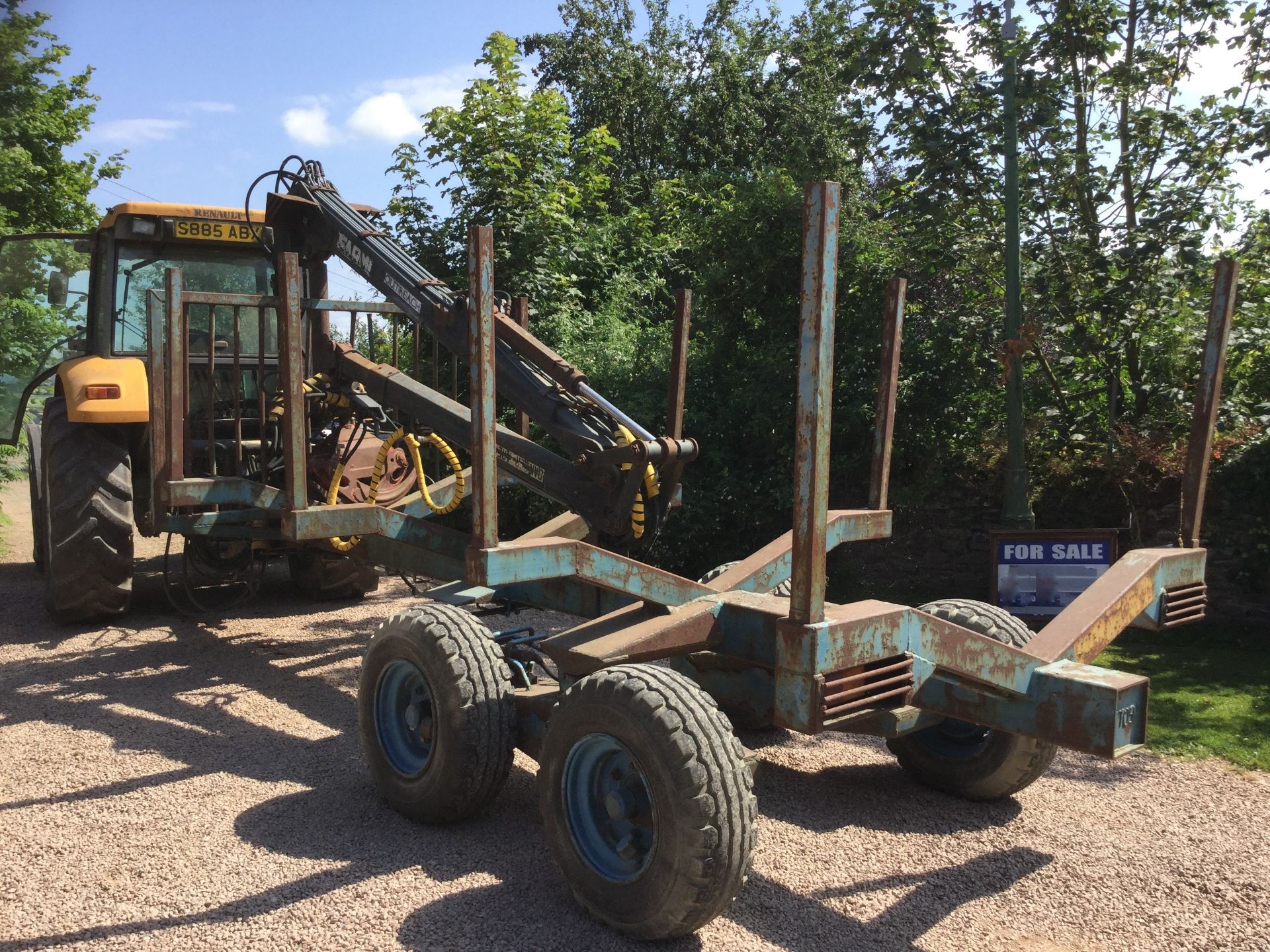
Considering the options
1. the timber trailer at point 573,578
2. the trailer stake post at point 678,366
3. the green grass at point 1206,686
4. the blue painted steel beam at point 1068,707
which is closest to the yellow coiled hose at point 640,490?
the timber trailer at point 573,578

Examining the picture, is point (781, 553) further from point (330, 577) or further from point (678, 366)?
point (330, 577)

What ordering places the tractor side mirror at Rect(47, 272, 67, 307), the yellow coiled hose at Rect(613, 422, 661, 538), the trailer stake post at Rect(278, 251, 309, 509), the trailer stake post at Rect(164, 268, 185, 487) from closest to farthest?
the trailer stake post at Rect(278, 251, 309, 509) → the yellow coiled hose at Rect(613, 422, 661, 538) → the trailer stake post at Rect(164, 268, 185, 487) → the tractor side mirror at Rect(47, 272, 67, 307)

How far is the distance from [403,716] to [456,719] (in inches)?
18.7

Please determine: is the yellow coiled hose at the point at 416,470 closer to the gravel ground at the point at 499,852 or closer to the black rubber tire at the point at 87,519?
the gravel ground at the point at 499,852

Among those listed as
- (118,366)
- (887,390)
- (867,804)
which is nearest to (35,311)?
(118,366)

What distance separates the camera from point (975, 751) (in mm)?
4043

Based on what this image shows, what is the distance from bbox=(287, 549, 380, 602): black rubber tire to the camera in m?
7.78

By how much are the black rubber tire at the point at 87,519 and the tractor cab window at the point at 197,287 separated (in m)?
0.78

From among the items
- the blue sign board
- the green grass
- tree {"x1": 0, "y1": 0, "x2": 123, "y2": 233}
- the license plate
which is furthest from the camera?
tree {"x1": 0, "y1": 0, "x2": 123, "y2": 233}

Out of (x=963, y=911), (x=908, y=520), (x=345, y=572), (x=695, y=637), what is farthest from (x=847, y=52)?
(x=963, y=911)

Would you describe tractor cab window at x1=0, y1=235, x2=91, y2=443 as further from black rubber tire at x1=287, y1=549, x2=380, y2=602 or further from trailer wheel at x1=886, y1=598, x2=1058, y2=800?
trailer wheel at x1=886, y1=598, x2=1058, y2=800

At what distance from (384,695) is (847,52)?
6531mm

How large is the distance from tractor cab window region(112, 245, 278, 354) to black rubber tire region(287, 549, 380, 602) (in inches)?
60.8

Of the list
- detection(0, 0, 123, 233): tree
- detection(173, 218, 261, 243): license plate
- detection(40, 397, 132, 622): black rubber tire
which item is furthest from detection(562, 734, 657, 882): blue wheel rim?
detection(0, 0, 123, 233): tree
